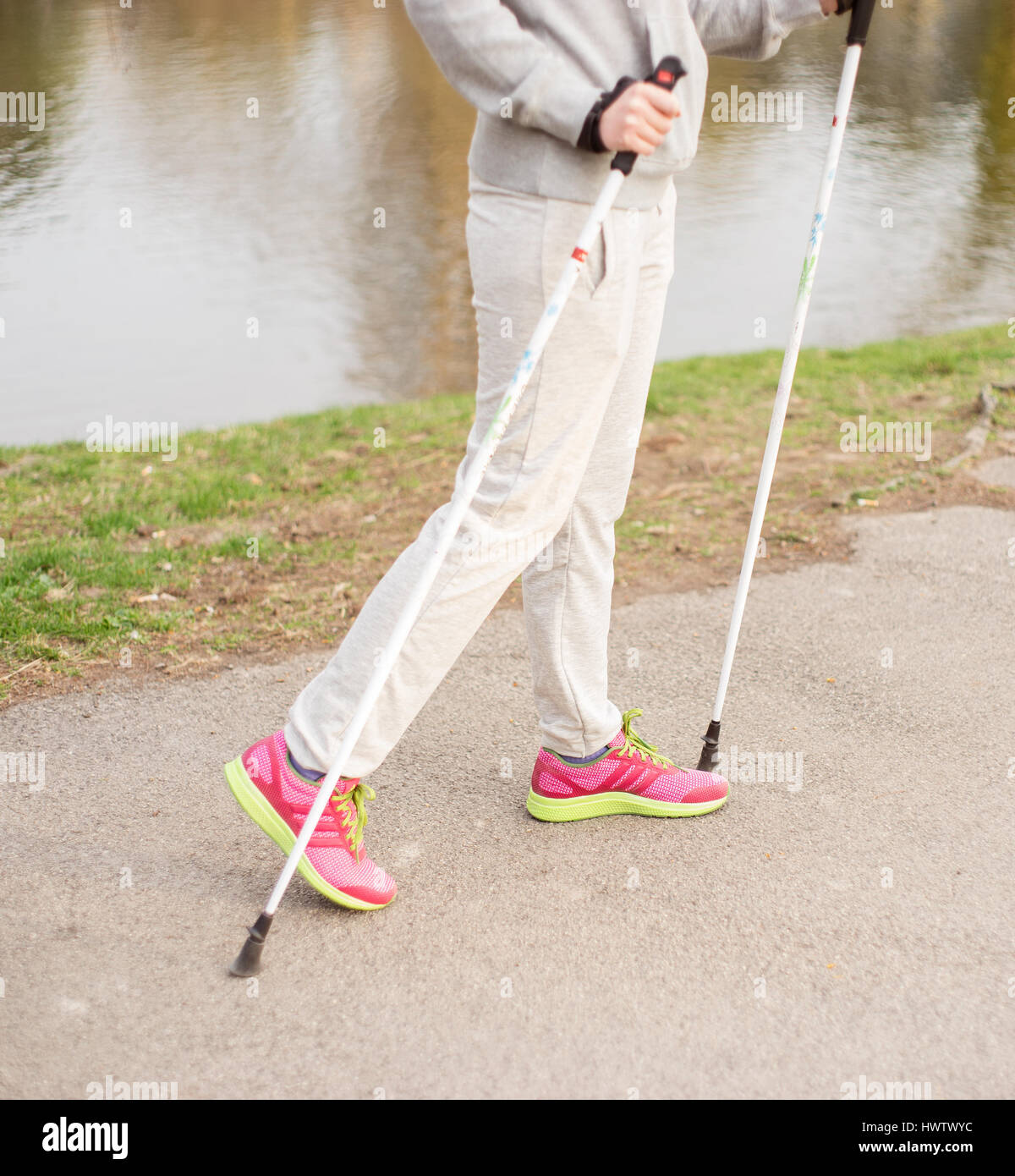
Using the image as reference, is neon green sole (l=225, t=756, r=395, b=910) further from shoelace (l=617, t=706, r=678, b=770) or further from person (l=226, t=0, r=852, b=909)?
shoelace (l=617, t=706, r=678, b=770)

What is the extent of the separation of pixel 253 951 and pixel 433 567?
82 cm

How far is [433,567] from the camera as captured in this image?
7.15 ft

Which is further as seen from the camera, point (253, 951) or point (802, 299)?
point (802, 299)

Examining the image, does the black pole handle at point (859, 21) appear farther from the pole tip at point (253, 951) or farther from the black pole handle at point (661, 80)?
the pole tip at point (253, 951)

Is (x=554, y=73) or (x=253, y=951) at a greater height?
(x=554, y=73)

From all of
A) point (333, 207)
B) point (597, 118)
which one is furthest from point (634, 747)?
point (333, 207)

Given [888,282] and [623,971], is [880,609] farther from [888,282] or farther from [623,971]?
[888,282]

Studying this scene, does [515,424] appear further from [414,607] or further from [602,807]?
[602,807]

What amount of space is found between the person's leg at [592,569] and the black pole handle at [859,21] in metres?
0.51

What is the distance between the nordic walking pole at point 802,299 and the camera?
7.98ft

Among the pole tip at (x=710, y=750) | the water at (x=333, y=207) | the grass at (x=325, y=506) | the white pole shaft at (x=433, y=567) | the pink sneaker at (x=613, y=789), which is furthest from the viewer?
the water at (x=333, y=207)

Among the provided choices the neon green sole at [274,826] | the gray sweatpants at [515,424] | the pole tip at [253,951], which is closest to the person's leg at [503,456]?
the gray sweatpants at [515,424]
